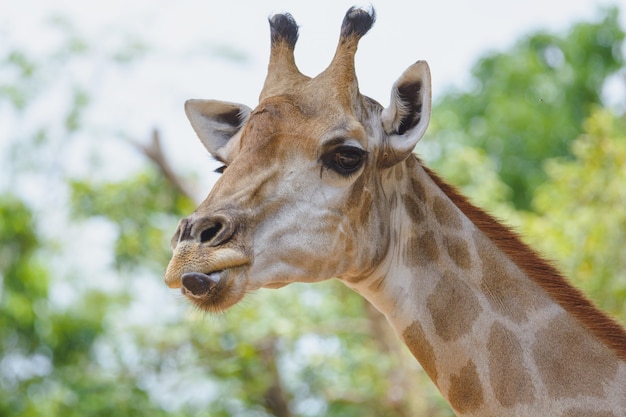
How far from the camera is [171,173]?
2003cm

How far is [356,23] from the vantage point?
5.83m

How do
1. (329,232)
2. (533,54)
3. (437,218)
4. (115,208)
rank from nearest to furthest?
(329,232), (437,218), (115,208), (533,54)

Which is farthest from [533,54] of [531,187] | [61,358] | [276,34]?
[276,34]

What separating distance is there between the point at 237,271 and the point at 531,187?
30966mm

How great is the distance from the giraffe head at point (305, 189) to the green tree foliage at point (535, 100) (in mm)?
30029

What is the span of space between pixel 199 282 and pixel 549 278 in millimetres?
1911

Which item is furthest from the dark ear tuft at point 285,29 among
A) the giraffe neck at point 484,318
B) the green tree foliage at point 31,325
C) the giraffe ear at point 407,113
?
the green tree foliage at point 31,325

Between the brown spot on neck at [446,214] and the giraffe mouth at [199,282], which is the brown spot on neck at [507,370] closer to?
the brown spot on neck at [446,214]

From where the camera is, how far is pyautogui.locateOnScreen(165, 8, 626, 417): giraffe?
5035 millimetres

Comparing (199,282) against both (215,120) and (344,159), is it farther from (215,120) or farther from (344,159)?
(215,120)

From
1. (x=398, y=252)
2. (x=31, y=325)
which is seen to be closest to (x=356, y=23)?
(x=398, y=252)

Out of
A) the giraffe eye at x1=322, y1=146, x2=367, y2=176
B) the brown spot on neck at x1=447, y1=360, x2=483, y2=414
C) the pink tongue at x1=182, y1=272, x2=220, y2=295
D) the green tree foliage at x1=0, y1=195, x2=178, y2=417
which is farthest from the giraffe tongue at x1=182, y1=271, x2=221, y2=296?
the green tree foliage at x1=0, y1=195, x2=178, y2=417

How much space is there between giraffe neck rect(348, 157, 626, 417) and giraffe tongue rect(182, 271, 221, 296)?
1063mm

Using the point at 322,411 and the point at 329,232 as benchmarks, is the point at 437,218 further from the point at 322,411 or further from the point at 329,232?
the point at 322,411
